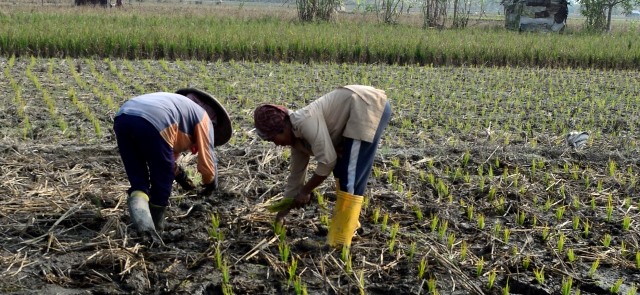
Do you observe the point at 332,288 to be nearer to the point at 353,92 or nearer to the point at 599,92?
the point at 353,92

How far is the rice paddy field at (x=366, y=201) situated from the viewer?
322cm

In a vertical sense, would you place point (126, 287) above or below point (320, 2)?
below

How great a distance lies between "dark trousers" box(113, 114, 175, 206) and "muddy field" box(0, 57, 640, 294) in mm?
287

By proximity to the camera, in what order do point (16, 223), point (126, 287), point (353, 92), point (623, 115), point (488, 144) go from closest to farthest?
point (126, 287), point (353, 92), point (16, 223), point (488, 144), point (623, 115)

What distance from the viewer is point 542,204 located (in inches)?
174

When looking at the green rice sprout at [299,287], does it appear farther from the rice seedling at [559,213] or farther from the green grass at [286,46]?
the green grass at [286,46]

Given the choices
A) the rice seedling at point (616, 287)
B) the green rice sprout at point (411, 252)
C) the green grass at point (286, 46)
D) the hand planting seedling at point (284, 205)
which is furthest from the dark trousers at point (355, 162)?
the green grass at point (286, 46)

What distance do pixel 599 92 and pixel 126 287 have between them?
314 inches

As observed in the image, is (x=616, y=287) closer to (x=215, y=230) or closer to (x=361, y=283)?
(x=361, y=283)

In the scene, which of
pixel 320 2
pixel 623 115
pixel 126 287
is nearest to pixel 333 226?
pixel 126 287

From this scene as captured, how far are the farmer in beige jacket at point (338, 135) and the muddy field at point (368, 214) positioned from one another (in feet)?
0.79

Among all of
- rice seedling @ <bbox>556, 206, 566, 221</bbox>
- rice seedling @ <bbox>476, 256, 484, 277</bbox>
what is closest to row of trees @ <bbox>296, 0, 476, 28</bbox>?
rice seedling @ <bbox>556, 206, 566, 221</bbox>

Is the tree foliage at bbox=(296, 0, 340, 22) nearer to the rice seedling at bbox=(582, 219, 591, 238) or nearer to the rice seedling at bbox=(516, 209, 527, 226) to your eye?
the rice seedling at bbox=(516, 209, 527, 226)

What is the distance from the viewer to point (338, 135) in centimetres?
338
